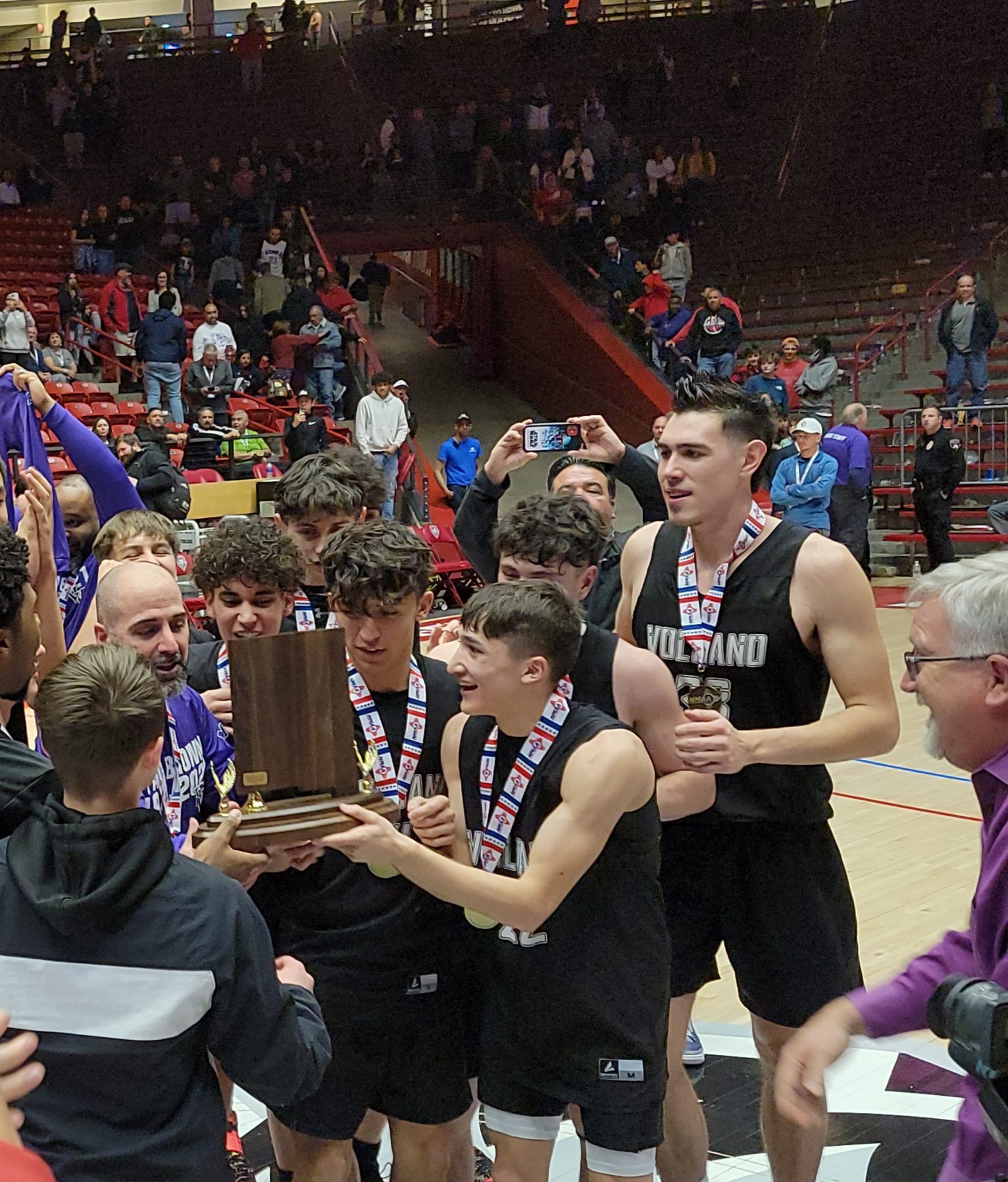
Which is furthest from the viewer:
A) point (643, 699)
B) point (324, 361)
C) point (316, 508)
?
point (324, 361)

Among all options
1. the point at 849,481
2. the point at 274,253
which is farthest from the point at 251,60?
the point at 849,481

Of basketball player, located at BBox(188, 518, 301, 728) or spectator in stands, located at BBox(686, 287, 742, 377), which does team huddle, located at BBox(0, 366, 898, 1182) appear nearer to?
basketball player, located at BBox(188, 518, 301, 728)

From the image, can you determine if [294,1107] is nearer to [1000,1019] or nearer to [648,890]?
[648,890]

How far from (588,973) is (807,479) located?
378 inches

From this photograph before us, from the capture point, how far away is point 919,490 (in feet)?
44.7

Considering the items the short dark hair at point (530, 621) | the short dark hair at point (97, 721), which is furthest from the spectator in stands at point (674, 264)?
the short dark hair at point (97, 721)

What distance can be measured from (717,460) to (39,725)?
5.74ft

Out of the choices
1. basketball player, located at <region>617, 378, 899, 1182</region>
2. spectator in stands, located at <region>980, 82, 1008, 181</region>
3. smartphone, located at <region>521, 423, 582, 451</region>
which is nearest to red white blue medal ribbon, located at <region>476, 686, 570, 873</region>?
basketball player, located at <region>617, 378, 899, 1182</region>

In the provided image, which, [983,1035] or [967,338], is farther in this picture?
[967,338]

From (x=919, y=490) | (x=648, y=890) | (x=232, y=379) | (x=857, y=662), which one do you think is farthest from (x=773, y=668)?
(x=232, y=379)

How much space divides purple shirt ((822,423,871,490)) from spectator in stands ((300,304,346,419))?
6.87 meters

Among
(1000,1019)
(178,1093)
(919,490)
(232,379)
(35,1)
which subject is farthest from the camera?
(35,1)

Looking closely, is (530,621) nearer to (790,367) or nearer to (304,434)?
(304,434)

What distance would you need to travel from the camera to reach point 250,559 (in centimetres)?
304
